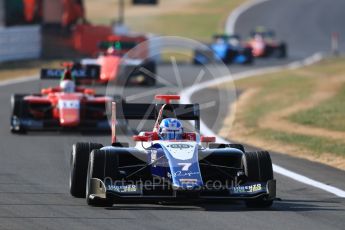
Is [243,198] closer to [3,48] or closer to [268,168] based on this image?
[268,168]

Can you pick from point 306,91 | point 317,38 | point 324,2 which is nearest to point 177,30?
point 317,38

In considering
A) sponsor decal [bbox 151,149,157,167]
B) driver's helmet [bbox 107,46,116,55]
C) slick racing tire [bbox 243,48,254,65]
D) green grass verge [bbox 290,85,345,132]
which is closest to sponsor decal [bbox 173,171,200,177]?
sponsor decal [bbox 151,149,157,167]

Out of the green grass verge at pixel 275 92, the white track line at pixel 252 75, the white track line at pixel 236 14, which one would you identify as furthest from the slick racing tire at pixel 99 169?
the white track line at pixel 236 14

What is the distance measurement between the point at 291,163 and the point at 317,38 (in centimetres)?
5439

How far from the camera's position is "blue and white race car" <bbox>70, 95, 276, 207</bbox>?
39.6 feet

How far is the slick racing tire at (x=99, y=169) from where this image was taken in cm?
1229

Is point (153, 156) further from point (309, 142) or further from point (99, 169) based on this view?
point (309, 142)

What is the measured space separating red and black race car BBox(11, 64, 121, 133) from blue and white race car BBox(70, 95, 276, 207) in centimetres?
866

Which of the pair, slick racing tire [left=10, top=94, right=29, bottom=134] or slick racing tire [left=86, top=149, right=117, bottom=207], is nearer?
slick racing tire [left=86, top=149, right=117, bottom=207]

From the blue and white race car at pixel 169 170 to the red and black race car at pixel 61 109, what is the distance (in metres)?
8.66

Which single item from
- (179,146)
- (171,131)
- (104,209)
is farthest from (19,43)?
(104,209)

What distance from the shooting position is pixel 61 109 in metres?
22.2

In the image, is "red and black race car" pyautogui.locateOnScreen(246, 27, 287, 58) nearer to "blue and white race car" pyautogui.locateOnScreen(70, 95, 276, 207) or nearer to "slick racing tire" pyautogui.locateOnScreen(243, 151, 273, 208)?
"blue and white race car" pyautogui.locateOnScreen(70, 95, 276, 207)

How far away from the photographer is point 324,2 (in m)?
86.9
